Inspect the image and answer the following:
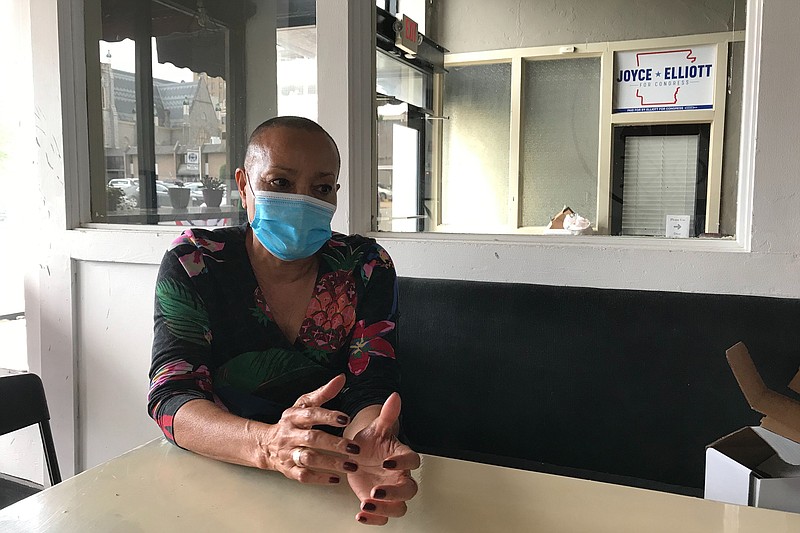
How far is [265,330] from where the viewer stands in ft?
4.00

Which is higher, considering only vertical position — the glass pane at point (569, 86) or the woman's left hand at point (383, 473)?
the glass pane at point (569, 86)

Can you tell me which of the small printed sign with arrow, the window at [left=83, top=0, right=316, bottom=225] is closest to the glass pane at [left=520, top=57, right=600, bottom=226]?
the small printed sign with arrow

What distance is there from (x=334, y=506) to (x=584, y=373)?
2.98 feet

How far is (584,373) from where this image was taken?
1578mm

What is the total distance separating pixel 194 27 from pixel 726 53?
5.74ft

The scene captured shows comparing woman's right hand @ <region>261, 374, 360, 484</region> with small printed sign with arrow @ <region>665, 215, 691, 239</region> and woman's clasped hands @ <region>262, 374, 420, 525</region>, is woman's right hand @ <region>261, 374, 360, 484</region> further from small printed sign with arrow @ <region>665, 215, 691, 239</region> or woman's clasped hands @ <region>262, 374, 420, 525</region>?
small printed sign with arrow @ <region>665, 215, 691, 239</region>

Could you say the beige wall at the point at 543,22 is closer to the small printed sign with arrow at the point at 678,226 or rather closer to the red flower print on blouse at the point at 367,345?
the small printed sign with arrow at the point at 678,226

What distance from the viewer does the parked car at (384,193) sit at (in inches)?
80.4

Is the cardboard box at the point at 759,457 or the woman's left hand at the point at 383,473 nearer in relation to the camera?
the woman's left hand at the point at 383,473

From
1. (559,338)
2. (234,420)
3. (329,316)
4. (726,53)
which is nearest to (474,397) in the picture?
(559,338)

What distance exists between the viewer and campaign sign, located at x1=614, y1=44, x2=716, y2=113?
2059mm

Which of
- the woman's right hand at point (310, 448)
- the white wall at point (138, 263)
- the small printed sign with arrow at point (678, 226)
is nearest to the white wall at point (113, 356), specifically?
the white wall at point (138, 263)

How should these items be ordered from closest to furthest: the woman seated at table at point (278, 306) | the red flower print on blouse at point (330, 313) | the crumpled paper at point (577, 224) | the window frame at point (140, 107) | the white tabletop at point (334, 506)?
1. the white tabletop at point (334, 506)
2. the woman seated at table at point (278, 306)
3. the red flower print on blouse at point (330, 313)
4. the crumpled paper at point (577, 224)
5. the window frame at point (140, 107)

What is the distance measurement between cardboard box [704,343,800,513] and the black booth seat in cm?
37
